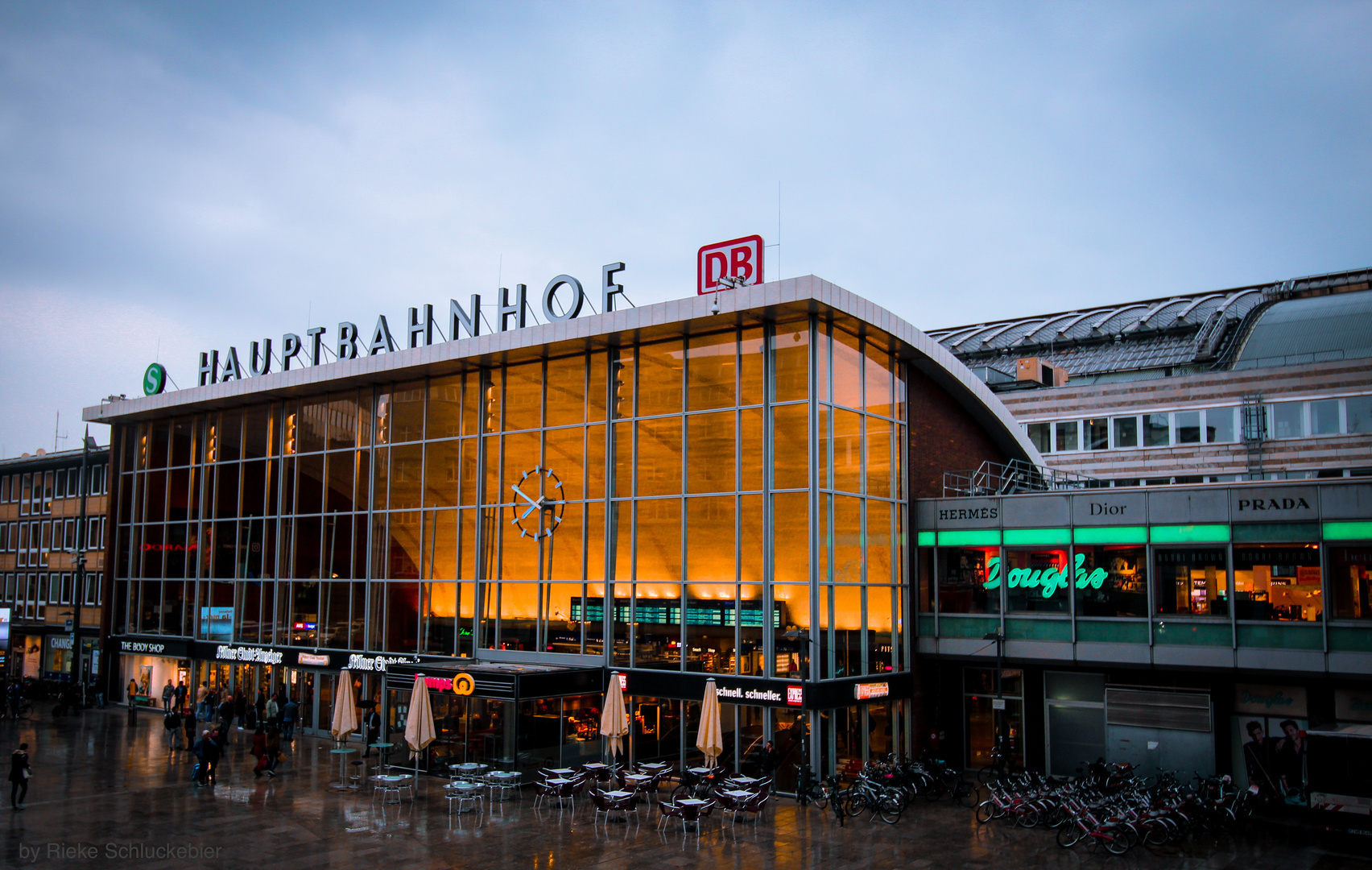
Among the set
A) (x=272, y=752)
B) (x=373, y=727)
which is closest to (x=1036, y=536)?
(x=373, y=727)

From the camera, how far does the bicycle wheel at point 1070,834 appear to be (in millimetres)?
21844

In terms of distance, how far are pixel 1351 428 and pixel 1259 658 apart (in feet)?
79.4

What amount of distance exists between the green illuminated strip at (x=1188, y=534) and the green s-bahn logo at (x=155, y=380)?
1694 inches

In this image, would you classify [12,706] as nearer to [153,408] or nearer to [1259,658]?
[153,408]

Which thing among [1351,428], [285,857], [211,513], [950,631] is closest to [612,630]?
[950,631]

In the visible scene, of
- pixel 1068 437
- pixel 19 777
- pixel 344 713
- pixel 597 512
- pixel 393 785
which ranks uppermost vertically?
pixel 1068 437

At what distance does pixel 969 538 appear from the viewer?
3091 centimetres

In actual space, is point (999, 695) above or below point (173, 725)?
above

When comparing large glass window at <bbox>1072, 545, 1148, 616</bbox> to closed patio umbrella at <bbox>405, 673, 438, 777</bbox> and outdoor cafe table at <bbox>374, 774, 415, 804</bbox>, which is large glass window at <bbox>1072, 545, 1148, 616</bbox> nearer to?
closed patio umbrella at <bbox>405, 673, 438, 777</bbox>

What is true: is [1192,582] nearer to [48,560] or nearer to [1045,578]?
[1045,578]

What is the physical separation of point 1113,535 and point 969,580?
4.53 m

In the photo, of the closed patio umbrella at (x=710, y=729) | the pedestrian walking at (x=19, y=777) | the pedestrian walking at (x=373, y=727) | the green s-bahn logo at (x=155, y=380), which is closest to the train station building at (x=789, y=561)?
the pedestrian walking at (x=373, y=727)

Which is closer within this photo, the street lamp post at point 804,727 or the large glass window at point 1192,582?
the street lamp post at point 804,727

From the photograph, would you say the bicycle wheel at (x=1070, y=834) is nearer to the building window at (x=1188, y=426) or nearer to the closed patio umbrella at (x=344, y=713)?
the closed patio umbrella at (x=344, y=713)
